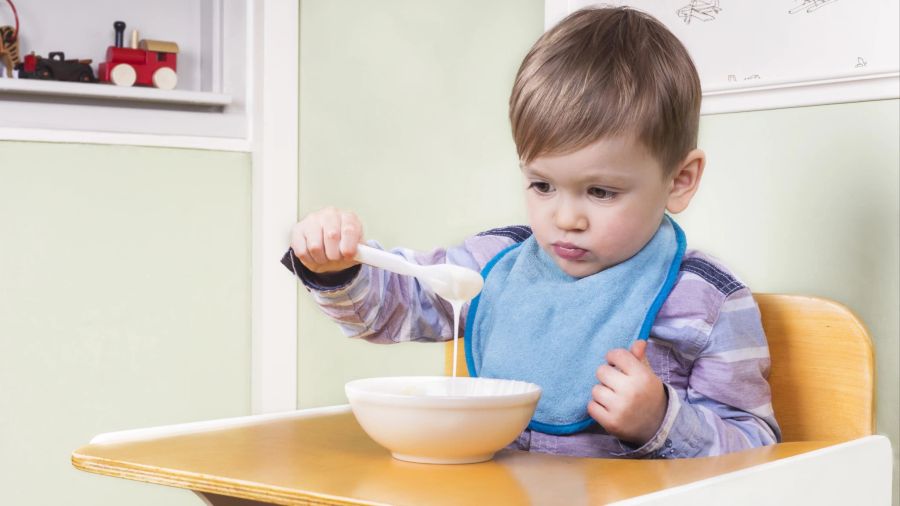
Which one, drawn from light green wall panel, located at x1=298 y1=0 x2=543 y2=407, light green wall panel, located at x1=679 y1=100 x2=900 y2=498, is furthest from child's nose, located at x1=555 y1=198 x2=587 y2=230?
light green wall panel, located at x1=298 y1=0 x2=543 y2=407

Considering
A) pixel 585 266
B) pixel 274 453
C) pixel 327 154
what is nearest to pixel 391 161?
pixel 327 154

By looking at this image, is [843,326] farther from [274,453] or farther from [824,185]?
[274,453]

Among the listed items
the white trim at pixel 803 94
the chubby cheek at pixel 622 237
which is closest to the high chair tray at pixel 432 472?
the chubby cheek at pixel 622 237

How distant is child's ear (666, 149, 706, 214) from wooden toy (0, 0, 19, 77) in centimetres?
126

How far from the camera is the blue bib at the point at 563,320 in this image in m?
1.01

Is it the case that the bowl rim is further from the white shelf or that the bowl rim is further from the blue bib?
the white shelf

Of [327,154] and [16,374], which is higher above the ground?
[327,154]

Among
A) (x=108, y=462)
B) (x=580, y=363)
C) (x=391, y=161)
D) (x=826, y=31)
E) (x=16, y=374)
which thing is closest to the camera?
(x=108, y=462)

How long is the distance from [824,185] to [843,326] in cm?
24

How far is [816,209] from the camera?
1201mm

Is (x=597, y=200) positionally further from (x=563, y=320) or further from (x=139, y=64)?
(x=139, y=64)

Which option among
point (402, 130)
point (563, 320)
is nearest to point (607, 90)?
point (563, 320)

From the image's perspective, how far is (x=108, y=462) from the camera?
0.74 meters

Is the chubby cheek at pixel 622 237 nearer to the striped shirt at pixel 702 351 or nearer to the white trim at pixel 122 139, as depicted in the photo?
the striped shirt at pixel 702 351
